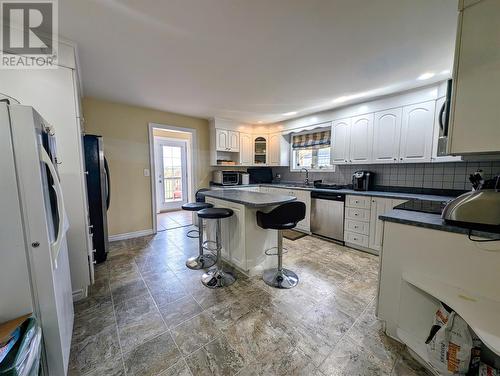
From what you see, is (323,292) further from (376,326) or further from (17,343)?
(17,343)

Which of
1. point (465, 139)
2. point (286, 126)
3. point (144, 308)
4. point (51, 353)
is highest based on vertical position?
point (286, 126)

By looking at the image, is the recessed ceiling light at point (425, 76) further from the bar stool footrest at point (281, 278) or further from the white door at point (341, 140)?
the bar stool footrest at point (281, 278)

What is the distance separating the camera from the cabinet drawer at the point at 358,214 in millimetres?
2969

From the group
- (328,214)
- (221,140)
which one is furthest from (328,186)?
(221,140)

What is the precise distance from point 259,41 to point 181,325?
2573 millimetres

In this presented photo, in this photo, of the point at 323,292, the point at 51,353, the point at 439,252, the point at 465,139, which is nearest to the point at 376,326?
the point at 323,292

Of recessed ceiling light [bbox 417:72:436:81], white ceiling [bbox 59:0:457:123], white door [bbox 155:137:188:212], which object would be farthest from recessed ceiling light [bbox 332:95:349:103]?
white door [bbox 155:137:188:212]

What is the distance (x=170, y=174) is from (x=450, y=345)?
6.28 m

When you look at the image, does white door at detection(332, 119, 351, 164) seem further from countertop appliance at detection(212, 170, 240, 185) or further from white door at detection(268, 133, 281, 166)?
countertop appliance at detection(212, 170, 240, 185)

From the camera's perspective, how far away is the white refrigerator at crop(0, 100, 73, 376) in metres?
0.94

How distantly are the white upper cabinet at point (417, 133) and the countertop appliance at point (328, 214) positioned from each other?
1074 millimetres

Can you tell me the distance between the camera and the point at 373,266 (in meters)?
2.59

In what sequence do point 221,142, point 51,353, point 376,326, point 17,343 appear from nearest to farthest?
point 17,343 → point 51,353 → point 376,326 → point 221,142

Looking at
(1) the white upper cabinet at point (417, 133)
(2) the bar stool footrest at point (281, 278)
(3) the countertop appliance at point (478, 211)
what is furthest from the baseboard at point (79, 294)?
(1) the white upper cabinet at point (417, 133)
